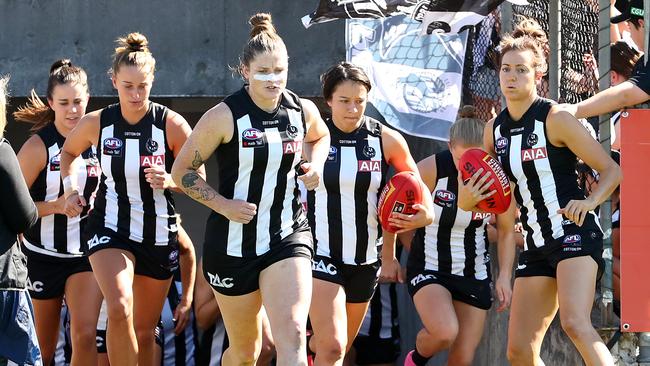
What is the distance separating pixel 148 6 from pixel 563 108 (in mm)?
5501

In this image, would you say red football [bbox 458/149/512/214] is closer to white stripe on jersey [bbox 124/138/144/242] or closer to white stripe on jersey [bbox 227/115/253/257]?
white stripe on jersey [bbox 227/115/253/257]

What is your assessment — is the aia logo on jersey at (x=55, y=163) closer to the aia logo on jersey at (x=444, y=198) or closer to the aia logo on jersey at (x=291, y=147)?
the aia logo on jersey at (x=291, y=147)

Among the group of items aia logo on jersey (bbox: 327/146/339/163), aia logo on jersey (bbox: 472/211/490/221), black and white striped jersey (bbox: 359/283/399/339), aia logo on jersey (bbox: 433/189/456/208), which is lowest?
black and white striped jersey (bbox: 359/283/399/339)

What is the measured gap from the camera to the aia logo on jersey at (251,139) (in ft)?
20.1

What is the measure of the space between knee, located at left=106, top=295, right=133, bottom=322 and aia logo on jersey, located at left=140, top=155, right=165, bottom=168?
863mm

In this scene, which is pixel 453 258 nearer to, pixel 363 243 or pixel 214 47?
pixel 363 243

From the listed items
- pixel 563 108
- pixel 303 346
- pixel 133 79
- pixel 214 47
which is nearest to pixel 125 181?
pixel 133 79

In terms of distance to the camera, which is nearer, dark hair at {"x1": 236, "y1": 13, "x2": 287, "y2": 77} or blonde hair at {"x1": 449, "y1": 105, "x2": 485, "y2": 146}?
dark hair at {"x1": 236, "y1": 13, "x2": 287, "y2": 77}

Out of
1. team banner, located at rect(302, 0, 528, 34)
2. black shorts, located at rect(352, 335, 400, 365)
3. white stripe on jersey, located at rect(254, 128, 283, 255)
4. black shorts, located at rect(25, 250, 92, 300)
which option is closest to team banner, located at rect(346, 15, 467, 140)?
team banner, located at rect(302, 0, 528, 34)

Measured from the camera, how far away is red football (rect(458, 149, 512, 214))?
673 centimetres

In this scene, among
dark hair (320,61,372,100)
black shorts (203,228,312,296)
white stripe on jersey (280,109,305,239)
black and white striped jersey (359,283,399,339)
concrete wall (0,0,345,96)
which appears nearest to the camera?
black shorts (203,228,312,296)

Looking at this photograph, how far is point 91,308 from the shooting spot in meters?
7.75

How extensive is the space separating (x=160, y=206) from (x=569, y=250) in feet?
8.75

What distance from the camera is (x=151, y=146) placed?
750cm
